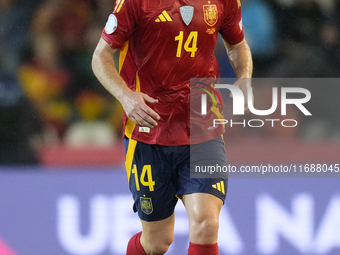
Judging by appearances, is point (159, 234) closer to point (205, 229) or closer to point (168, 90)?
point (205, 229)

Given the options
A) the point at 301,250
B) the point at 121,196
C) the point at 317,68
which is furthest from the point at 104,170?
the point at 317,68

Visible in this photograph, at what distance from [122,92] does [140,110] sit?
155 mm

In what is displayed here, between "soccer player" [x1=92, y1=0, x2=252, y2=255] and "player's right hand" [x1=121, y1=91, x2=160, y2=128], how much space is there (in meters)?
0.01

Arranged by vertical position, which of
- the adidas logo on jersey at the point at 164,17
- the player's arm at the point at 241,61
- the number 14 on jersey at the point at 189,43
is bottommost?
the player's arm at the point at 241,61

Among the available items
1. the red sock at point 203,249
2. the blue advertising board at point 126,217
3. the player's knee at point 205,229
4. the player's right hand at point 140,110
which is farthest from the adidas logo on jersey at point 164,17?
the blue advertising board at point 126,217

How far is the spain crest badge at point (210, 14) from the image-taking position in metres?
2.31

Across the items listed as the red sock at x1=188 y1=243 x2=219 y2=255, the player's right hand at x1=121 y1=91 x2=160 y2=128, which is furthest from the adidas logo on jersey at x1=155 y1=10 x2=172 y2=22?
the red sock at x1=188 y1=243 x2=219 y2=255

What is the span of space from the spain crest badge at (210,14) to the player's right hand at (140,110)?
50cm

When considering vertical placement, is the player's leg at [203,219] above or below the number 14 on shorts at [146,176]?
below

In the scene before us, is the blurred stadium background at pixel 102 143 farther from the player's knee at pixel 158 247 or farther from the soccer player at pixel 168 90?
the soccer player at pixel 168 90

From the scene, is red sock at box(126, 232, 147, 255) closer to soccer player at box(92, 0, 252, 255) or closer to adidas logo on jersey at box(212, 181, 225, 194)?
soccer player at box(92, 0, 252, 255)

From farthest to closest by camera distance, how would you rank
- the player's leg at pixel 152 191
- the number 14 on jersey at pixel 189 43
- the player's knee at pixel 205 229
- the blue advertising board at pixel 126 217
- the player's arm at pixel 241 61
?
the blue advertising board at pixel 126 217 < the player's arm at pixel 241 61 < the player's leg at pixel 152 191 < the number 14 on jersey at pixel 189 43 < the player's knee at pixel 205 229

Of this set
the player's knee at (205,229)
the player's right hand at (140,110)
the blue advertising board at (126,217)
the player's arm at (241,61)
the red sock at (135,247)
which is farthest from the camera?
the blue advertising board at (126,217)

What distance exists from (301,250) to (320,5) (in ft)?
6.82
